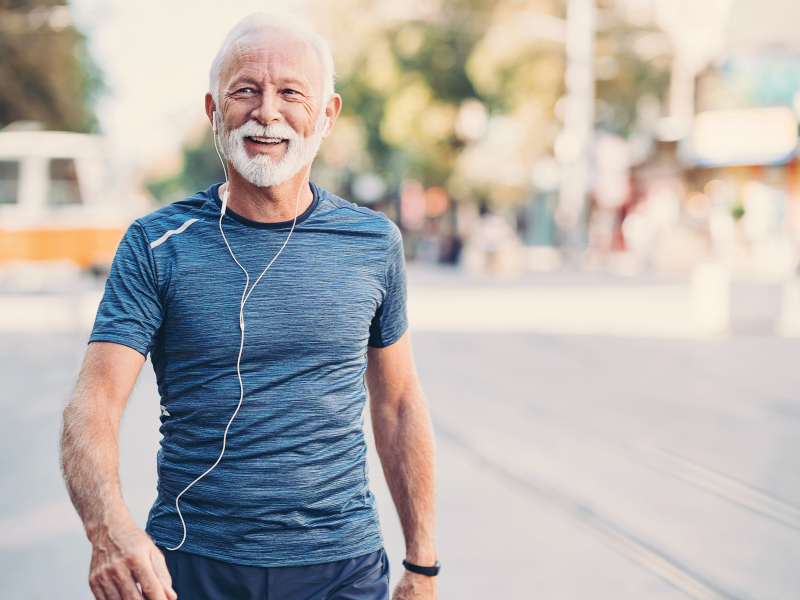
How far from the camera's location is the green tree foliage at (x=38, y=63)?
22516 millimetres

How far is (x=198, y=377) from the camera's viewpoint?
6.33 feet

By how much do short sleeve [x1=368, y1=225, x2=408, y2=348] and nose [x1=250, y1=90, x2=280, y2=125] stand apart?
1.14 feet

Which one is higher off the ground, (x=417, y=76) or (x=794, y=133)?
(x=417, y=76)

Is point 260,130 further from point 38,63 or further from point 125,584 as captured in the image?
point 38,63

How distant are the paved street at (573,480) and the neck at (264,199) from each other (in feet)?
8.09

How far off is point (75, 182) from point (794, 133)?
21.0 m

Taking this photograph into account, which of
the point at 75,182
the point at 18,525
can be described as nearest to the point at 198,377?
the point at 18,525

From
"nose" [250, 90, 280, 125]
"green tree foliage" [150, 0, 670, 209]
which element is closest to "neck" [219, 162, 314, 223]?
"nose" [250, 90, 280, 125]

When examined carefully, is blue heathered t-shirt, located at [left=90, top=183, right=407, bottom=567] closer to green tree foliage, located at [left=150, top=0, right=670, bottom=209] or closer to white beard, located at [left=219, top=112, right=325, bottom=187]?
white beard, located at [left=219, top=112, right=325, bottom=187]

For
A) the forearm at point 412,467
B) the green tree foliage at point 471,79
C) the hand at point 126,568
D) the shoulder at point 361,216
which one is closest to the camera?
the hand at point 126,568

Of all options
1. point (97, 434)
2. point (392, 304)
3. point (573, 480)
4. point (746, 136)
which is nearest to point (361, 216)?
point (392, 304)

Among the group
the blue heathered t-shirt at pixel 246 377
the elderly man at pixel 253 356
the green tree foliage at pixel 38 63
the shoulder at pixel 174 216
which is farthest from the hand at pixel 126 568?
the green tree foliage at pixel 38 63

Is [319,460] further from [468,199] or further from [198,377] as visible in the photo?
[468,199]

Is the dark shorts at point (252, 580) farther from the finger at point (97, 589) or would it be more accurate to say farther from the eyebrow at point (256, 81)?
the eyebrow at point (256, 81)
